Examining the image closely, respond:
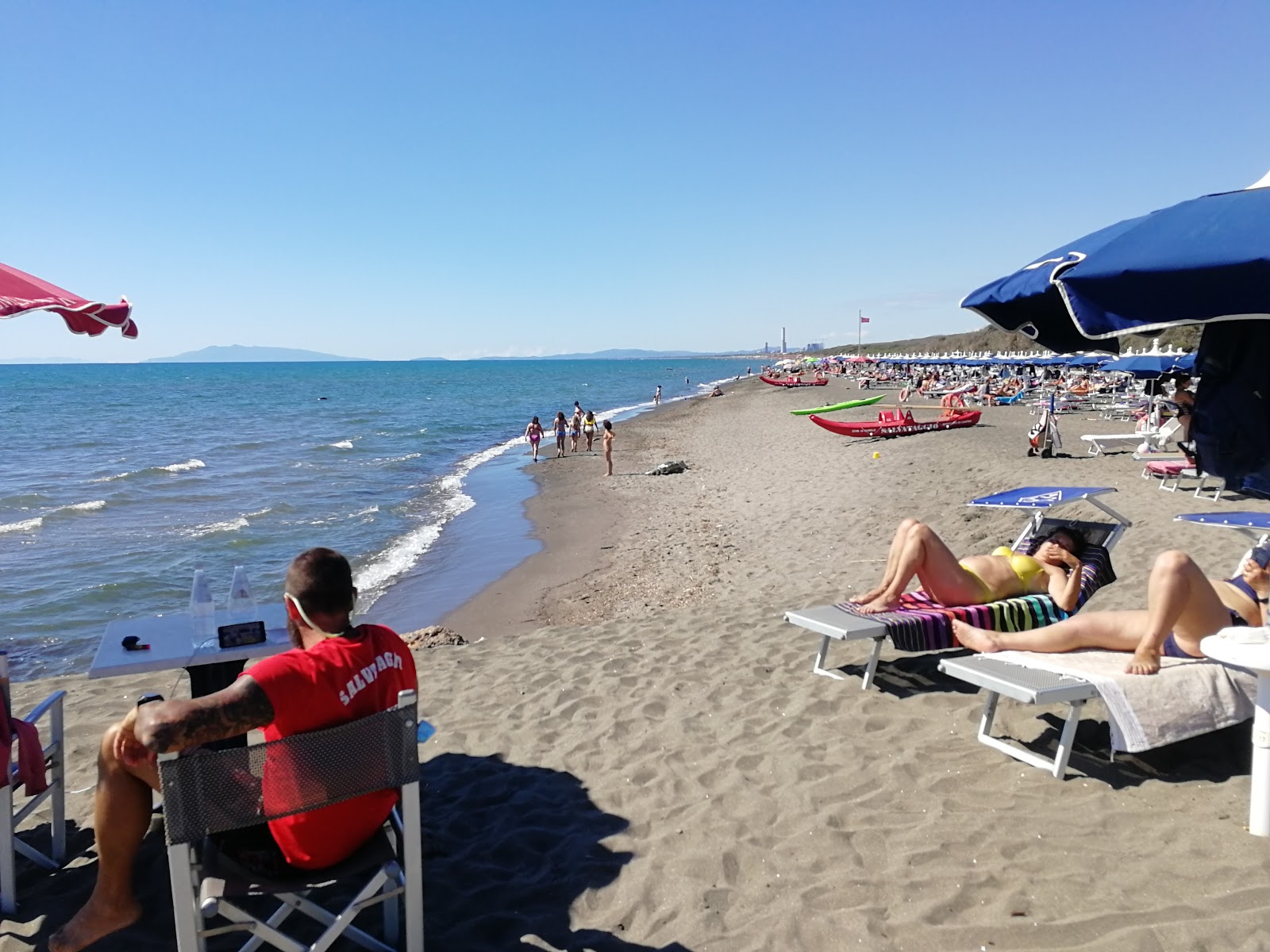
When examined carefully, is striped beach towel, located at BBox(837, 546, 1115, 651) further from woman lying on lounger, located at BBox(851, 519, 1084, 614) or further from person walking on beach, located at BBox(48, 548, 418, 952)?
person walking on beach, located at BBox(48, 548, 418, 952)

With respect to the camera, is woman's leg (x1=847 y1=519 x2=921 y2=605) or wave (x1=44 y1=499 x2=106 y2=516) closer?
woman's leg (x1=847 y1=519 x2=921 y2=605)

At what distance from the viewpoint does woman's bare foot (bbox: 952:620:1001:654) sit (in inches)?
166

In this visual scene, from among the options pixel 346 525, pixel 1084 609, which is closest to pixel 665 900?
pixel 1084 609

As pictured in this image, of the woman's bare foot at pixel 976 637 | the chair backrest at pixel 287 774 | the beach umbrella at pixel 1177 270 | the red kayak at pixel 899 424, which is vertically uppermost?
the beach umbrella at pixel 1177 270

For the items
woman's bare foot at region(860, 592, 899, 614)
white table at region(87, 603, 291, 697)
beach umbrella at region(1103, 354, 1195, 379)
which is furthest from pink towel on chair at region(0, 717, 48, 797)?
beach umbrella at region(1103, 354, 1195, 379)

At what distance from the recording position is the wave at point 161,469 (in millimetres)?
A: 20578

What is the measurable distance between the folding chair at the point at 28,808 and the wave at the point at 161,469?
20034 millimetres

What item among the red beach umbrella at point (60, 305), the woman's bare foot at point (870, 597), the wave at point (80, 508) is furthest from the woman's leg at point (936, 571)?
the wave at point (80, 508)

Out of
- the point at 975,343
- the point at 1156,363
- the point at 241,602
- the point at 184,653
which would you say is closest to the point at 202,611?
the point at 241,602

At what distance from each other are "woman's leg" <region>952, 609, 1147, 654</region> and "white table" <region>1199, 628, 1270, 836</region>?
823 mm

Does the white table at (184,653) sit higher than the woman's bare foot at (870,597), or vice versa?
the white table at (184,653)

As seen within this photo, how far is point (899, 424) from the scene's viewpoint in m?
20.8

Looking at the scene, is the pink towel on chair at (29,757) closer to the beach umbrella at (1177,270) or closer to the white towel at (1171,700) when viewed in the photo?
the beach umbrella at (1177,270)

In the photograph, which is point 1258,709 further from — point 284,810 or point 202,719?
point 202,719
